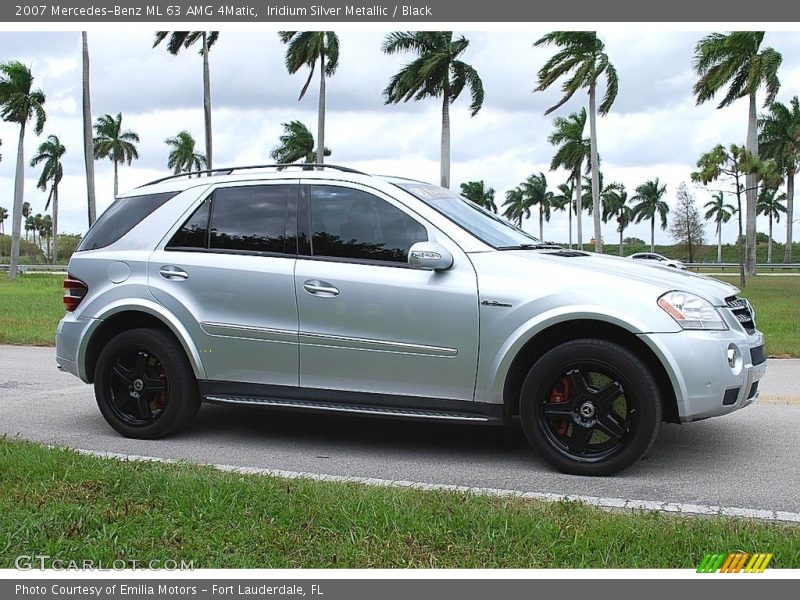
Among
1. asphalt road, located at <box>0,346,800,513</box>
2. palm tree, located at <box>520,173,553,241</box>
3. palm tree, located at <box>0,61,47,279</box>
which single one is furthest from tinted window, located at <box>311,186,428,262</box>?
palm tree, located at <box>520,173,553,241</box>

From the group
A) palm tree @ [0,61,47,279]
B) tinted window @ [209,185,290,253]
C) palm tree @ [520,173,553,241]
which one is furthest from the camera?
palm tree @ [520,173,553,241]

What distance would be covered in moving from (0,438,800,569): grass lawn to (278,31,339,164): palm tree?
35.9 metres

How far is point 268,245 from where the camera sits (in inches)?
244

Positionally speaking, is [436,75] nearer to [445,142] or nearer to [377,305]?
[445,142]

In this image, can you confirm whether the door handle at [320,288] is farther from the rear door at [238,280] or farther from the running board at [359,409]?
the running board at [359,409]

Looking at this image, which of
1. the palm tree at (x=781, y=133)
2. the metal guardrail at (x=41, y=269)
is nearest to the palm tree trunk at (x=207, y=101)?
the metal guardrail at (x=41, y=269)

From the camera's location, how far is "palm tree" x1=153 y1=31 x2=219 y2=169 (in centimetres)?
3766

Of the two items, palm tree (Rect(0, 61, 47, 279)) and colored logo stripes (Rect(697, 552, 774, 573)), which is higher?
palm tree (Rect(0, 61, 47, 279))

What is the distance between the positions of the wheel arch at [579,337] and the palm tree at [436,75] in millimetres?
33479

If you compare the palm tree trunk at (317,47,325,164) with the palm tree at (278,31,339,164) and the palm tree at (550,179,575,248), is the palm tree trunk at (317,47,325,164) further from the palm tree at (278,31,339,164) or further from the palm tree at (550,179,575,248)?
the palm tree at (550,179,575,248)

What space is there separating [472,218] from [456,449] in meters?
1.58

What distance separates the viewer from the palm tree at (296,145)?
58250 mm

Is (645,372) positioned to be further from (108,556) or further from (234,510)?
(108,556)

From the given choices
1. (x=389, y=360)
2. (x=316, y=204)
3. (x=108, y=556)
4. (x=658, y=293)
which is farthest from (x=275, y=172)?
(x=108, y=556)
